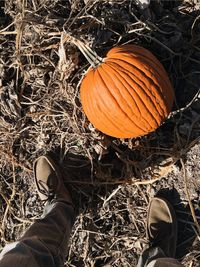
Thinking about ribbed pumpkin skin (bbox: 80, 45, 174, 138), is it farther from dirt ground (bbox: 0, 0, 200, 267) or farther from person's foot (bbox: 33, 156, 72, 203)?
person's foot (bbox: 33, 156, 72, 203)

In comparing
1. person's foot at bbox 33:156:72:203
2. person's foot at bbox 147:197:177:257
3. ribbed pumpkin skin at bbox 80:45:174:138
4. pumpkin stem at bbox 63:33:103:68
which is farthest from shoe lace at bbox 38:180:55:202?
pumpkin stem at bbox 63:33:103:68

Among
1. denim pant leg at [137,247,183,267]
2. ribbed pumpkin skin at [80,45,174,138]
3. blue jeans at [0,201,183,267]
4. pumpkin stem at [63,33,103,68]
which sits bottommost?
denim pant leg at [137,247,183,267]

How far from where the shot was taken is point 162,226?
3381 millimetres

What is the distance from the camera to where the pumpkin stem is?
2.84 meters

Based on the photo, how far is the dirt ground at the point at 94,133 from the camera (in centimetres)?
328

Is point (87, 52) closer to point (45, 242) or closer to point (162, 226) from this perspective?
point (45, 242)

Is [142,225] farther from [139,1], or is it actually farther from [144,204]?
[139,1]

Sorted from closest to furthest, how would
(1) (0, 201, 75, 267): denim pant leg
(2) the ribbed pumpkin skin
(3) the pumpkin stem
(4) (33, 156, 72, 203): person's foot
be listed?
(1) (0, 201, 75, 267): denim pant leg, (2) the ribbed pumpkin skin, (3) the pumpkin stem, (4) (33, 156, 72, 203): person's foot

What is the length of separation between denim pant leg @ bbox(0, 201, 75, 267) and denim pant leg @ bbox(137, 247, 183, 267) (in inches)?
23.1

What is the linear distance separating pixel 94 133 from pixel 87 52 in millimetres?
684

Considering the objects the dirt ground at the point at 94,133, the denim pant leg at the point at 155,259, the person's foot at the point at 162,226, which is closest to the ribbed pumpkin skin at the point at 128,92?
the dirt ground at the point at 94,133

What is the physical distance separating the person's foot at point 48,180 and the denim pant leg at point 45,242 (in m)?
0.09

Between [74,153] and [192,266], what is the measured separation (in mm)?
1272

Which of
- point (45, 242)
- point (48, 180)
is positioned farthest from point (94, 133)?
point (45, 242)
